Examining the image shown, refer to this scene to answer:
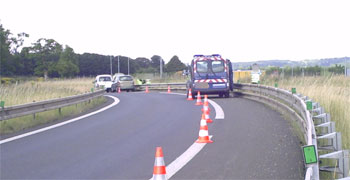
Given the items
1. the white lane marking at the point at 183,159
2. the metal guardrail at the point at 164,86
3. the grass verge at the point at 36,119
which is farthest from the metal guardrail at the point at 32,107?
the metal guardrail at the point at 164,86

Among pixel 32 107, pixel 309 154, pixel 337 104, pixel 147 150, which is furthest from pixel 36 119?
pixel 309 154

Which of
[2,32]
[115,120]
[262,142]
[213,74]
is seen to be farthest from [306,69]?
[2,32]

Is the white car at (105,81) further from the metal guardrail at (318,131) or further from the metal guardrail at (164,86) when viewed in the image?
the metal guardrail at (318,131)

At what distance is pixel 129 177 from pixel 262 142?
3.76m

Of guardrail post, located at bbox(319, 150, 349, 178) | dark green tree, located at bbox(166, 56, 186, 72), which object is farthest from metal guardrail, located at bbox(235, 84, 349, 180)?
dark green tree, located at bbox(166, 56, 186, 72)

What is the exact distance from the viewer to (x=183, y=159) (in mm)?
8289

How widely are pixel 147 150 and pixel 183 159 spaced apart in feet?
3.89

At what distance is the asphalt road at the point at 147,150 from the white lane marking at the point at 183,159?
0.31 feet

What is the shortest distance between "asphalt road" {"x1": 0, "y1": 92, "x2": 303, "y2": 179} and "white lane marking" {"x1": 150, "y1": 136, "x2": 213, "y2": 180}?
0.31ft

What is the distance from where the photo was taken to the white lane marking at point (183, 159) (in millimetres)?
7371

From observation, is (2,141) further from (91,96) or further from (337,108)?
(91,96)

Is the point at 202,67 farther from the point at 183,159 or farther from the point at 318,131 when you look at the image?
the point at 183,159

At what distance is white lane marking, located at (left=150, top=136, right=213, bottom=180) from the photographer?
737 centimetres

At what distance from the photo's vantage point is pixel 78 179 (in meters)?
6.96
